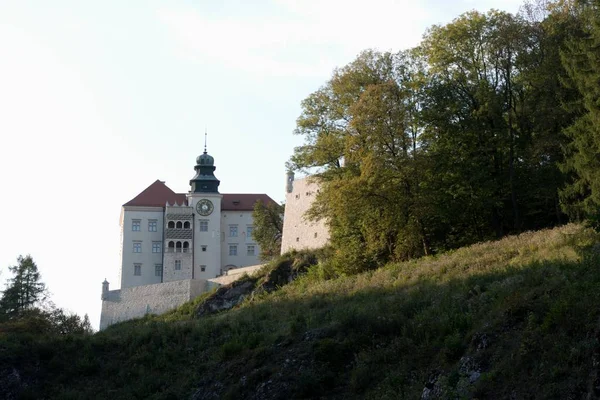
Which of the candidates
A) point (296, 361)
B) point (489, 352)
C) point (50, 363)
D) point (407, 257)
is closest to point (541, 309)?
point (489, 352)

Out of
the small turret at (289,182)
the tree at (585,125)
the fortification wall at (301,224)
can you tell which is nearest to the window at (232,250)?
the fortification wall at (301,224)

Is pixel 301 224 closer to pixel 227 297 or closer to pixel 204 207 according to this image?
pixel 227 297

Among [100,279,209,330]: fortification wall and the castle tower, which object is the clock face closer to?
the castle tower

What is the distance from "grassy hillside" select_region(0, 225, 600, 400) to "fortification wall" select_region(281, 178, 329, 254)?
11.5 m

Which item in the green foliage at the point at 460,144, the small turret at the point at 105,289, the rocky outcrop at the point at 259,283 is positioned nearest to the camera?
the green foliage at the point at 460,144

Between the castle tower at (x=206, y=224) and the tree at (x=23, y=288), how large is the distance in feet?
46.1

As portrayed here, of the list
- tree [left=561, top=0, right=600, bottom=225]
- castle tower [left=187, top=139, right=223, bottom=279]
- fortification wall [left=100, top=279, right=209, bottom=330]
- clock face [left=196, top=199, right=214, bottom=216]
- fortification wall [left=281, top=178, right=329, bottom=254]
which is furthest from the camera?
clock face [left=196, top=199, right=214, bottom=216]

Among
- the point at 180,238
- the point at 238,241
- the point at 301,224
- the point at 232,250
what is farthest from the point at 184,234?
the point at 301,224

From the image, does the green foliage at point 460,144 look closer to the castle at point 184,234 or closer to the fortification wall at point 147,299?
the fortification wall at point 147,299

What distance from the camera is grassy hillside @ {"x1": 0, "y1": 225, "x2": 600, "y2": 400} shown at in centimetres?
1680

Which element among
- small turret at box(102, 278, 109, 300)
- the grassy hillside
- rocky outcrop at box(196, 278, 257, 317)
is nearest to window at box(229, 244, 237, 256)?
small turret at box(102, 278, 109, 300)

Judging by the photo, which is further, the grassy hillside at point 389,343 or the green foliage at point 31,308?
the green foliage at point 31,308

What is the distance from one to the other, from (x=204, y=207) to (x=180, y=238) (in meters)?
4.10

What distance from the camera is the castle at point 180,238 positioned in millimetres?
62975
